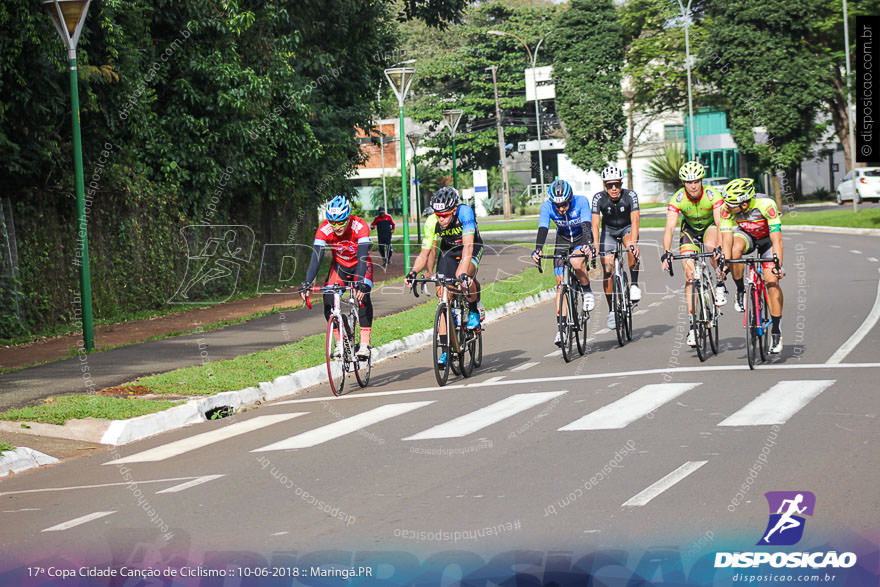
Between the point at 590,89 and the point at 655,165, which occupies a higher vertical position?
the point at 590,89

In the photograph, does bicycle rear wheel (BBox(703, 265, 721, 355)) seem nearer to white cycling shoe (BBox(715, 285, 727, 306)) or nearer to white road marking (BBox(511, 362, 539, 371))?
white cycling shoe (BBox(715, 285, 727, 306))

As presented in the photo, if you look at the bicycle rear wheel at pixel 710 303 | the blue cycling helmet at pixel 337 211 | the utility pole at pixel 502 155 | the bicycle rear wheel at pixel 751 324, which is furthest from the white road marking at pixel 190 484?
the utility pole at pixel 502 155

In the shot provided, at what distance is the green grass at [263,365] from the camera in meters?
13.0

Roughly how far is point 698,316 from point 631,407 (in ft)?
9.92

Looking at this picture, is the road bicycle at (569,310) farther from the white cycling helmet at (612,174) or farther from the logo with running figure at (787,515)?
the logo with running figure at (787,515)

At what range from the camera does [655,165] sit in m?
59.9

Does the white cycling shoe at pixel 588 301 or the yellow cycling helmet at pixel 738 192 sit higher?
the yellow cycling helmet at pixel 738 192

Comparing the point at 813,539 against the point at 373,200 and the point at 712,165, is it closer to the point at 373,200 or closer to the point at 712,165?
the point at 712,165

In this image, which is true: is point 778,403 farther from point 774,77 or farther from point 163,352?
point 774,77

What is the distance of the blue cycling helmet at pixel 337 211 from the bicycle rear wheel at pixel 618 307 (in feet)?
12.9

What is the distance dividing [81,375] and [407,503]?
26.8 feet

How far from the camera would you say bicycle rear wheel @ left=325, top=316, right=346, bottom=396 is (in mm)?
12516

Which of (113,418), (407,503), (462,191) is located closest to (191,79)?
(113,418)

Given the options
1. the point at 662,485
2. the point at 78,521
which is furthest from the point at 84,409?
the point at 662,485
